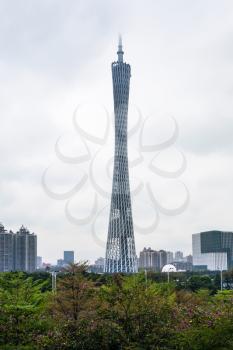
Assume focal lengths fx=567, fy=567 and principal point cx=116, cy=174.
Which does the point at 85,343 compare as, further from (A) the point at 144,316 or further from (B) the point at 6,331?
(B) the point at 6,331

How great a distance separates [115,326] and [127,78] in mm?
82826

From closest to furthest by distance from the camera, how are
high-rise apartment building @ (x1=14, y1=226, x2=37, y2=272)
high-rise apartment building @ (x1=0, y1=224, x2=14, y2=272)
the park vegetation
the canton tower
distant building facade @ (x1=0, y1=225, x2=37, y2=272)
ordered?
1. the park vegetation
2. the canton tower
3. high-rise apartment building @ (x1=0, y1=224, x2=14, y2=272)
4. distant building facade @ (x1=0, y1=225, x2=37, y2=272)
5. high-rise apartment building @ (x1=14, y1=226, x2=37, y2=272)

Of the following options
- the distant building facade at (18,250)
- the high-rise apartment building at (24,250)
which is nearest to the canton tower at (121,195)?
the distant building facade at (18,250)

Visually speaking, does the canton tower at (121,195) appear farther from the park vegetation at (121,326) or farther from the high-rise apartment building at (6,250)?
the park vegetation at (121,326)

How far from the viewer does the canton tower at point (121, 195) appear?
93.2 metres

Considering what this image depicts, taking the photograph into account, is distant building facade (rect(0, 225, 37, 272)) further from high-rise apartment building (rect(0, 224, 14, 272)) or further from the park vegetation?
the park vegetation

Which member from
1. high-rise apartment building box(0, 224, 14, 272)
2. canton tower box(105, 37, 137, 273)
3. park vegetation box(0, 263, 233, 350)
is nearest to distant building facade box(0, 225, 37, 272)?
high-rise apartment building box(0, 224, 14, 272)

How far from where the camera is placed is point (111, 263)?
102m

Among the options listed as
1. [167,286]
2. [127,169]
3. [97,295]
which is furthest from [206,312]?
[127,169]

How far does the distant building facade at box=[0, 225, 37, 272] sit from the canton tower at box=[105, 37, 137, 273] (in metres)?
44.8

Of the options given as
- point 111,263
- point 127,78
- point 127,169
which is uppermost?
point 127,78

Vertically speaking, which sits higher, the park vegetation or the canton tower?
the canton tower

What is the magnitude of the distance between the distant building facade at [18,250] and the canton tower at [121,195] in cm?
4484

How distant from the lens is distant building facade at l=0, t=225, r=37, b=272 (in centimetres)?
14038
